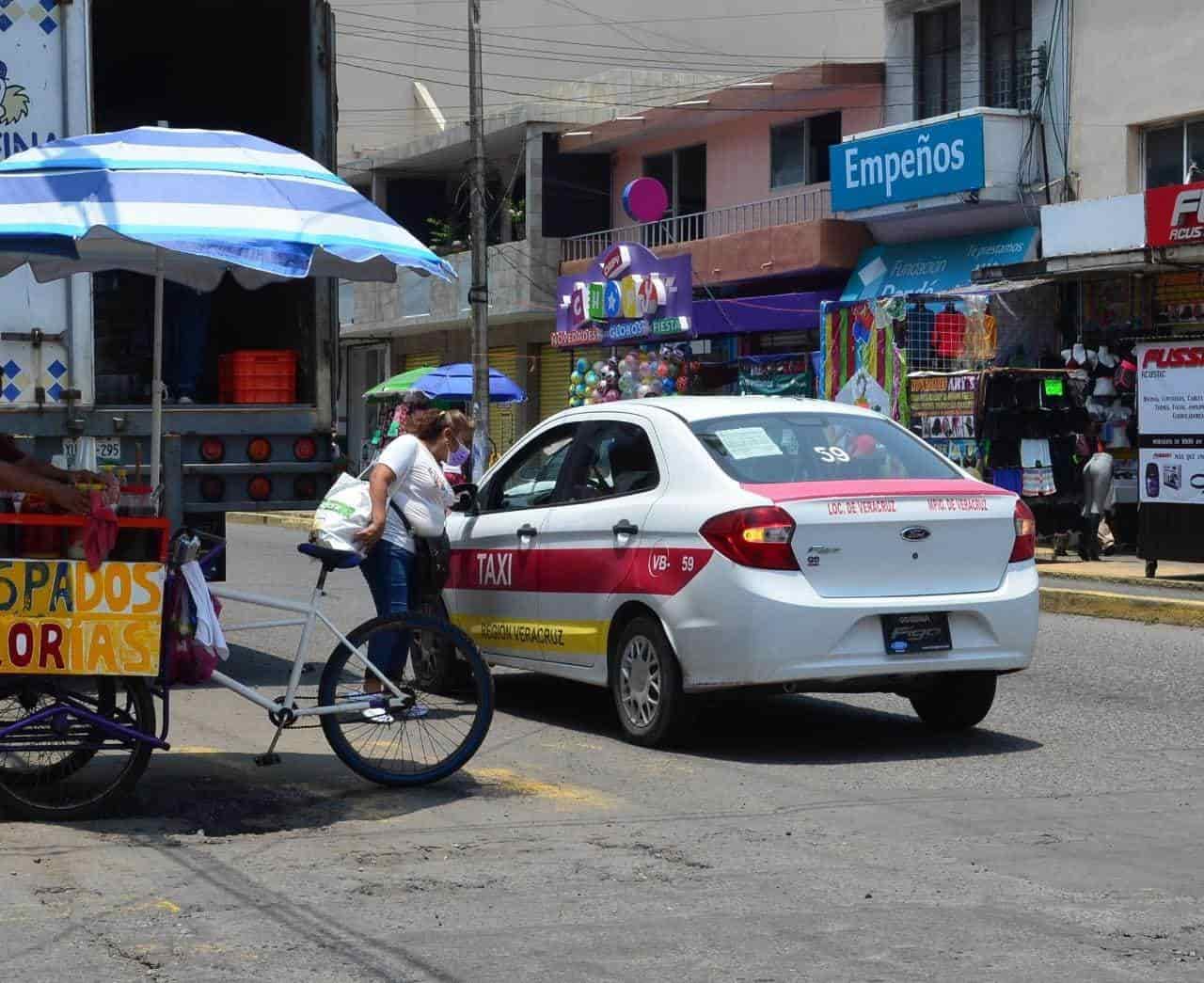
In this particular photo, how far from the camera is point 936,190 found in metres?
26.5

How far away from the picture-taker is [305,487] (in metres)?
11.7

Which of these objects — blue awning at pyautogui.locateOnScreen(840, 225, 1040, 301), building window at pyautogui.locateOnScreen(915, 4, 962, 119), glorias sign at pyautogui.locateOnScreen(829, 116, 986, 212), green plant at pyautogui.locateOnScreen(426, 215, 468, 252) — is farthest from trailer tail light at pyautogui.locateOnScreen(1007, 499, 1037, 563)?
green plant at pyautogui.locateOnScreen(426, 215, 468, 252)

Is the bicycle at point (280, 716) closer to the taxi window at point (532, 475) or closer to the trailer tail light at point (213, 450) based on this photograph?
the taxi window at point (532, 475)

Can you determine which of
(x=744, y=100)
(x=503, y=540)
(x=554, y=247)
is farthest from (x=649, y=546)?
(x=554, y=247)

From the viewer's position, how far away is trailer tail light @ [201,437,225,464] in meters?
11.5

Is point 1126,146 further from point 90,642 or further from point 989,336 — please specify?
point 90,642

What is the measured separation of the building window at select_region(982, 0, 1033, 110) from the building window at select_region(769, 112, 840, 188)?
410 cm

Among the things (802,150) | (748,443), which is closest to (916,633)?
(748,443)

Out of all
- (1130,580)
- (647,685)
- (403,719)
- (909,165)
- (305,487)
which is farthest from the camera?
(909,165)

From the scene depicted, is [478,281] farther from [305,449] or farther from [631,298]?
[305,449]

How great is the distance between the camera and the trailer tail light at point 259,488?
11531mm

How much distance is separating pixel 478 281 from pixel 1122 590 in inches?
643

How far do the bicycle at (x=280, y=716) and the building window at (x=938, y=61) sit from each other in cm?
2138

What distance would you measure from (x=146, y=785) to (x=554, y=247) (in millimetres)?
30498
